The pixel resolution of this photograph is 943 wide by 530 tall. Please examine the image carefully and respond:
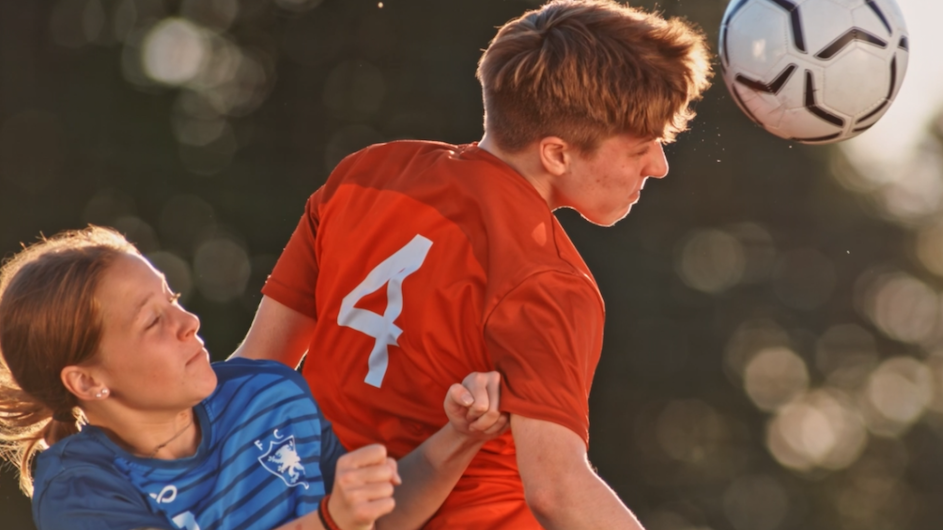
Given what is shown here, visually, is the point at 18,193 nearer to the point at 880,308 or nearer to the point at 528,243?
the point at 528,243

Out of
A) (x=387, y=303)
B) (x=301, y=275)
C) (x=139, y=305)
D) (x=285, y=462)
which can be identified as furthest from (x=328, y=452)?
(x=301, y=275)

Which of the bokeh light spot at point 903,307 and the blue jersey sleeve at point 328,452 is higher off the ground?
the blue jersey sleeve at point 328,452

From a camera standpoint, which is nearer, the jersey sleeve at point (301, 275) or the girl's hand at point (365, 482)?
the girl's hand at point (365, 482)

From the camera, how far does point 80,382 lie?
8.13 ft

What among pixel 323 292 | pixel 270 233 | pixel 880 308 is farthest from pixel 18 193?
pixel 880 308

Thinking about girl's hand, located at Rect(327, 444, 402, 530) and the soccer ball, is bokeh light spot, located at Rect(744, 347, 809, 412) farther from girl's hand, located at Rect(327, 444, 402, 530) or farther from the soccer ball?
girl's hand, located at Rect(327, 444, 402, 530)

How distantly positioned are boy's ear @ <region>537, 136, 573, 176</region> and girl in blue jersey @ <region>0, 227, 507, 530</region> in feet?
2.03

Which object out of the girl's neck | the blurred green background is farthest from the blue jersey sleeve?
the blurred green background

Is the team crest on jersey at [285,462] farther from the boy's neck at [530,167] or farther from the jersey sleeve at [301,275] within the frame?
the boy's neck at [530,167]

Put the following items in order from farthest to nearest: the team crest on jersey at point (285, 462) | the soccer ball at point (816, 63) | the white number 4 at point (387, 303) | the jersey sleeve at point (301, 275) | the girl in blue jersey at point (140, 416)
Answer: the soccer ball at point (816, 63) < the jersey sleeve at point (301, 275) < the white number 4 at point (387, 303) < the team crest on jersey at point (285, 462) < the girl in blue jersey at point (140, 416)

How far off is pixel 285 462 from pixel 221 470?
14 cm

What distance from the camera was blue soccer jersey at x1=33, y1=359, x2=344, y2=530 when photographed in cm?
233

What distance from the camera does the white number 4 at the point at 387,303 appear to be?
271 cm

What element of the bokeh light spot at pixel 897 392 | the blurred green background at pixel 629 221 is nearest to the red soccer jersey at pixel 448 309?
the blurred green background at pixel 629 221
